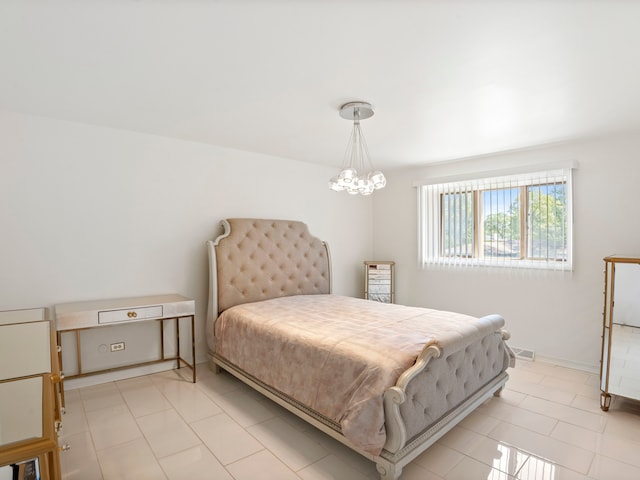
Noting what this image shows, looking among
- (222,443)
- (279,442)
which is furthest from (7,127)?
(279,442)

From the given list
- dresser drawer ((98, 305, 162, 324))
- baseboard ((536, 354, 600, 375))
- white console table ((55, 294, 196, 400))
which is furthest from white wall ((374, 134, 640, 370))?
dresser drawer ((98, 305, 162, 324))

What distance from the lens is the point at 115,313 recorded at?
261cm

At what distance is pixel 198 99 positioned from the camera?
2.37m

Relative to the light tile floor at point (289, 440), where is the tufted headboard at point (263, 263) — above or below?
above

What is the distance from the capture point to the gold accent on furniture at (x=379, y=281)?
4.60 metres

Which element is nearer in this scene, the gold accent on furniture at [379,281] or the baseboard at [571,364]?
the baseboard at [571,364]

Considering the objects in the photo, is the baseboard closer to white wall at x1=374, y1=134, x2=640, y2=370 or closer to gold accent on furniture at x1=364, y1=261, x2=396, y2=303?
white wall at x1=374, y1=134, x2=640, y2=370

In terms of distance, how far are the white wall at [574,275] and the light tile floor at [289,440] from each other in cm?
66

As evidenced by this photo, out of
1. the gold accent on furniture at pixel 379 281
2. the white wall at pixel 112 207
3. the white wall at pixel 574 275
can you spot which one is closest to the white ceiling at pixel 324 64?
the white wall at pixel 112 207

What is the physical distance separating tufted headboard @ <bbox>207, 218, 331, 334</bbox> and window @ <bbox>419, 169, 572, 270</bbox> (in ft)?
4.93

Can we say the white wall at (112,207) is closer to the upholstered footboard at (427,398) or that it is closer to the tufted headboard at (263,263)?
the tufted headboard at (263,263)

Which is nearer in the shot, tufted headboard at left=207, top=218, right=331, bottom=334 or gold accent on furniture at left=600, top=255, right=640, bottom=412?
gold accent on furniture at left=600, top=255, right=640, bottom=412

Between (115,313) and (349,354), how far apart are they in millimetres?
1872

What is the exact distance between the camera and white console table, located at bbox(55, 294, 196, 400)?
245 cm
